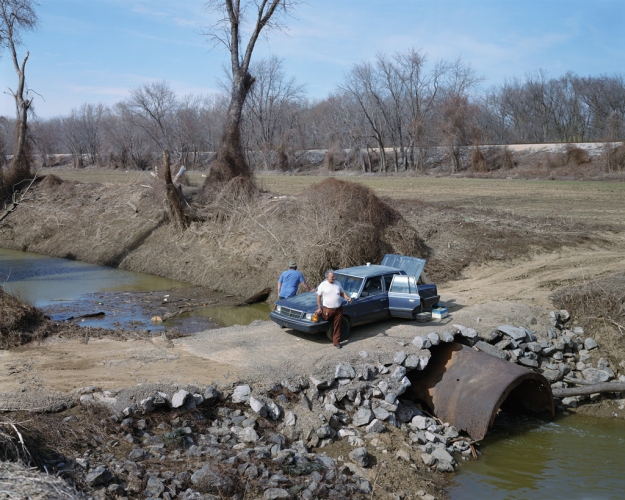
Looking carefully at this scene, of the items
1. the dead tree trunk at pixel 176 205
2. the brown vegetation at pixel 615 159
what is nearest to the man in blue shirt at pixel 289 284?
the dead tree trunk at pixel 176 205

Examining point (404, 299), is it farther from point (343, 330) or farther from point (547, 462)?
point (547, 462)

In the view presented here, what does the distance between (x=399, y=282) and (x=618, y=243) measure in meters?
14.3

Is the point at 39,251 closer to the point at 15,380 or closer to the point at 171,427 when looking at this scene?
the point at 15,380

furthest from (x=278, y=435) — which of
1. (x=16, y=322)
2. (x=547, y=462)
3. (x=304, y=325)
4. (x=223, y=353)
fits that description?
(x=16, y=322)

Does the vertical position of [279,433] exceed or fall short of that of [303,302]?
it falls short

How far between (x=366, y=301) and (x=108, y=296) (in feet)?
37.9

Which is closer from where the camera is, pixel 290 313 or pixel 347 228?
pixel 290 313

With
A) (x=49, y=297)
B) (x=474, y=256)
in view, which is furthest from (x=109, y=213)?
(x=474, y=256)

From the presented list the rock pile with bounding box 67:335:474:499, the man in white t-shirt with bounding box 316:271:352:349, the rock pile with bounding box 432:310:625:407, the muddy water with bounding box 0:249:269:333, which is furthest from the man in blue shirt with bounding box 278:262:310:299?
the rock pile with bounding box 432:310:625:407

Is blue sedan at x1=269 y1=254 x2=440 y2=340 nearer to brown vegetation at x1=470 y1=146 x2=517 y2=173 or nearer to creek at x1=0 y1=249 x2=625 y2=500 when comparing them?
creek at x1=0 y1=249 x2=625 y2=500

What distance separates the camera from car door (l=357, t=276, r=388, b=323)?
15102 millimetres

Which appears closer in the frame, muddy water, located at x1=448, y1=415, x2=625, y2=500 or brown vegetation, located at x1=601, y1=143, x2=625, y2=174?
muddy water, located at x1=448, y1=415, x2=625, y2=500

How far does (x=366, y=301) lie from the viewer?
1516cm

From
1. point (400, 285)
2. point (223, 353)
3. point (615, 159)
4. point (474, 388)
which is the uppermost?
point (615, 159)
